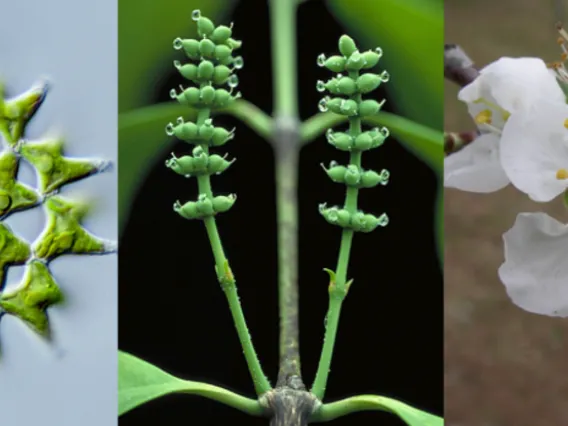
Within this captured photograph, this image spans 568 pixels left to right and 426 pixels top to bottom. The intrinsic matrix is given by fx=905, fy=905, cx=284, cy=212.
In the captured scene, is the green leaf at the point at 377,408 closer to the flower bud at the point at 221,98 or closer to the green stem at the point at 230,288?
the green stem at the point at 230,288

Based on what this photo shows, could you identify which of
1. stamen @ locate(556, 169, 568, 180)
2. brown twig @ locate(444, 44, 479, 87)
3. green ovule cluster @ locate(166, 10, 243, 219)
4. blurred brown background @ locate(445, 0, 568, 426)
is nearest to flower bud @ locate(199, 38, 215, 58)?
green ovule cluster @ locate(166, 10, 243, 219)

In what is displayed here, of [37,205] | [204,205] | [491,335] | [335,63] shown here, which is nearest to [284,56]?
[335,63]

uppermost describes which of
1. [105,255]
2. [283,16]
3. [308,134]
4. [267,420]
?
[283,16]

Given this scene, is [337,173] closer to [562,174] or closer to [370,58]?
[370,58]

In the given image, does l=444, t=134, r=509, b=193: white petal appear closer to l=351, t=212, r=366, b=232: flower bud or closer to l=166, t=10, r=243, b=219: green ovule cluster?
l=351, t=212, r=366, b=232: flower bud

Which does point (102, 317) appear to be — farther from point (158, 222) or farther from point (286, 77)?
point (286, 77)

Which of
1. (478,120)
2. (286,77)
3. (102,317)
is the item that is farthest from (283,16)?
(102,317)
